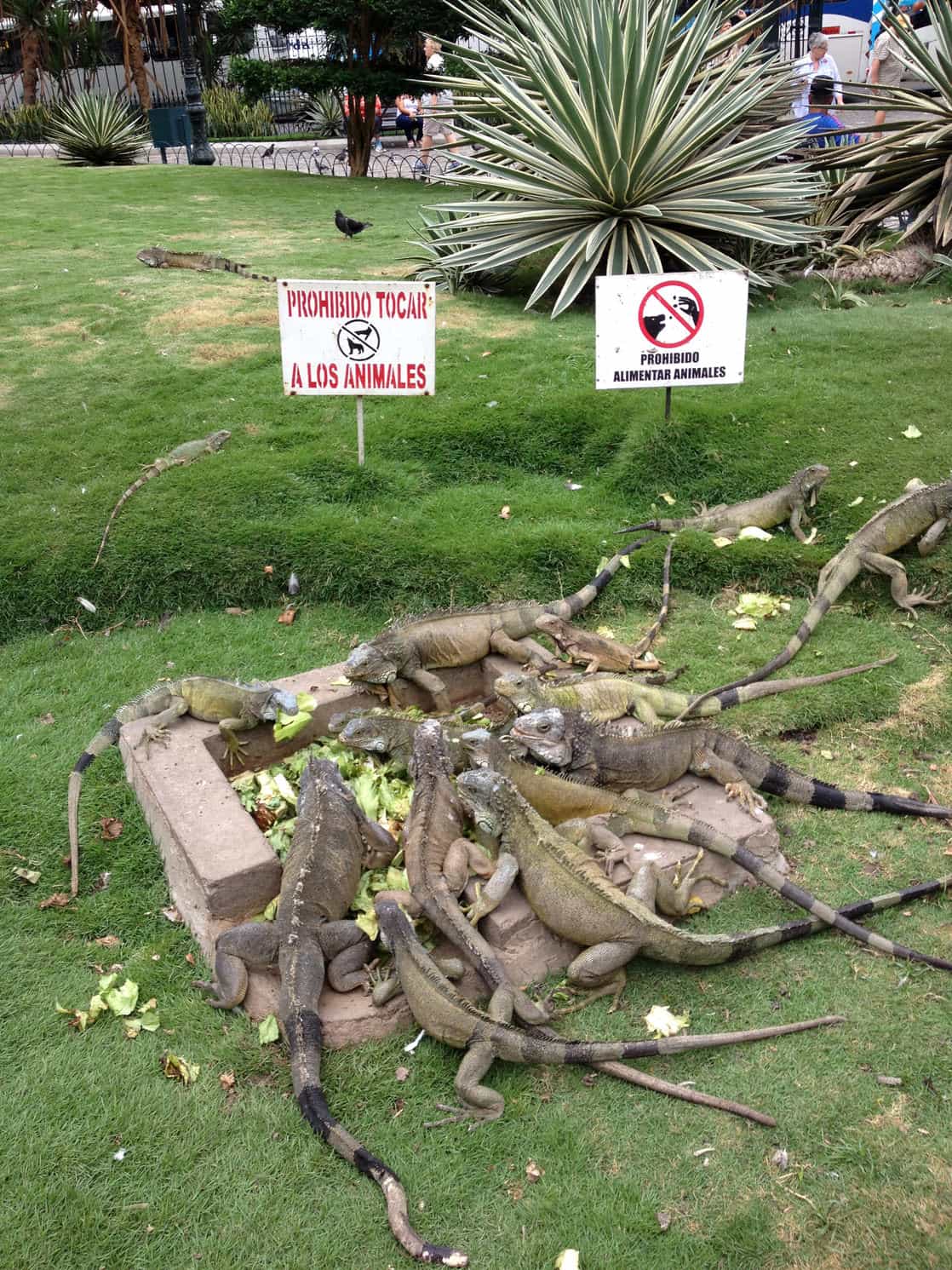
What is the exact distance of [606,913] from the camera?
356cm

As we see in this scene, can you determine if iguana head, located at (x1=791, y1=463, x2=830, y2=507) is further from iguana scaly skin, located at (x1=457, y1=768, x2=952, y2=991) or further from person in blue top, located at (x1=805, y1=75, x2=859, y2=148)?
person in blue top, located at (x1=805, y1=75, x2=859, y2=148)

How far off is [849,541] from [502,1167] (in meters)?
4.24

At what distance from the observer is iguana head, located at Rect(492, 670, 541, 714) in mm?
4738

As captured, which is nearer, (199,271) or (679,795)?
(679,795)

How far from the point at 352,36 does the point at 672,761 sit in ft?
58.1

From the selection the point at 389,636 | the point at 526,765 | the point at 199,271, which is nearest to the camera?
the point at 526,765

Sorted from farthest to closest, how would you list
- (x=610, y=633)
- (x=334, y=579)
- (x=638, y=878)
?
(x=334, y=579)
(x=610, y=633)
(x=638, y=878)

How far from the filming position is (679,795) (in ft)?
14.3

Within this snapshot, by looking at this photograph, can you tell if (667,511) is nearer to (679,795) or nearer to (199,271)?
(679,795)

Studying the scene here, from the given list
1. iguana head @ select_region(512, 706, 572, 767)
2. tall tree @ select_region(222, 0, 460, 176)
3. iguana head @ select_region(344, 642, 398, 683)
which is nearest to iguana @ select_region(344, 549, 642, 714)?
iguana head @ select_region(344, 642, 398, 683)

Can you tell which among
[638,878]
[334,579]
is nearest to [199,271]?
[334,579]

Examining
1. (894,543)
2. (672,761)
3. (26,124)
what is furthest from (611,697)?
(26,124)

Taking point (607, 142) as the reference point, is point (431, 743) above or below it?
below

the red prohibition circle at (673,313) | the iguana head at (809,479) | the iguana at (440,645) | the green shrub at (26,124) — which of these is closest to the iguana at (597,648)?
the iguana at (440,645)
